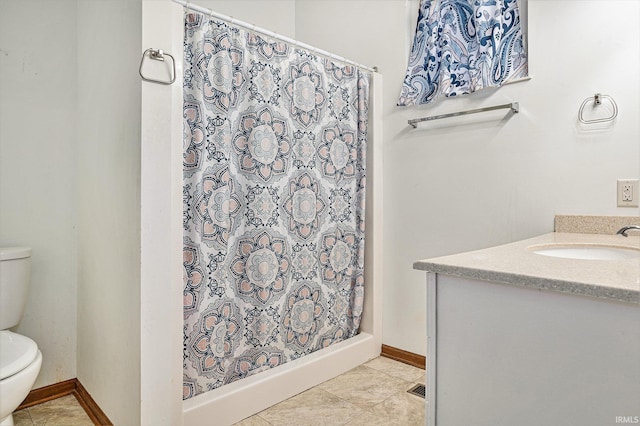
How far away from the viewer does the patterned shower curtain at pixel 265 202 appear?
1561mm

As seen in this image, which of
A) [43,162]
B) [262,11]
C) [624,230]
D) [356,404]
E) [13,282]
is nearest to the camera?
[624,230]

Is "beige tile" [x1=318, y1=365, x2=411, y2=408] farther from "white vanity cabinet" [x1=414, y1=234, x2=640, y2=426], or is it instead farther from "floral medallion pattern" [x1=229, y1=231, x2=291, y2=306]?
"white vanity cabinet" [x1=414, y1=234, x2=640, y2=426]

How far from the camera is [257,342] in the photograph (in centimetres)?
180

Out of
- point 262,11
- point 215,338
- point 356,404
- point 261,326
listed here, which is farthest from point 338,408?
point 262,11

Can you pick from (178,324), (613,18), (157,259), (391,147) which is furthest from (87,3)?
(613,18)

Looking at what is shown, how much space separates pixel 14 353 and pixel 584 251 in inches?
87.4

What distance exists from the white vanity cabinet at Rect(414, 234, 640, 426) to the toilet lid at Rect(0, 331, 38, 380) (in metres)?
1.43

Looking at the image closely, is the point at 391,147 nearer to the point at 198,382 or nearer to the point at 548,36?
the point at 548,36

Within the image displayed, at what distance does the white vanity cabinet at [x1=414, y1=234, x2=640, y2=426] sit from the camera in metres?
0.72

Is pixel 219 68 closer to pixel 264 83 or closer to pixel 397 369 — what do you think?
pixel 264 83

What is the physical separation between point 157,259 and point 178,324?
0.28m

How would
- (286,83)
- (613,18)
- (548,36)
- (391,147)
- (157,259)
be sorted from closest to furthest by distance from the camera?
(157,259)
(613,18)
(548,36)
(286,83)
(391,147)

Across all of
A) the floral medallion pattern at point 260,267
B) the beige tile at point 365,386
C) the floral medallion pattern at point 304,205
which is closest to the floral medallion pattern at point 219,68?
the floral medallion pattern at point 304,205

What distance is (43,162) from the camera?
1.93m
